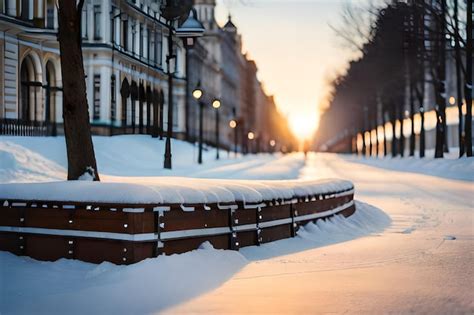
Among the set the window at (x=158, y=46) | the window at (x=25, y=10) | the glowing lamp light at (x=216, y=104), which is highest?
the window at (x=25, y=10)

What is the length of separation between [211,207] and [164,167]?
58.1ft

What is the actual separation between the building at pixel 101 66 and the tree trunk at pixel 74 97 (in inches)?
176

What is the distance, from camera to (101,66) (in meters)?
24.7

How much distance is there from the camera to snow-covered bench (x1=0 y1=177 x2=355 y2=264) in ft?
30.4

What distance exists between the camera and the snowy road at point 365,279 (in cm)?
750

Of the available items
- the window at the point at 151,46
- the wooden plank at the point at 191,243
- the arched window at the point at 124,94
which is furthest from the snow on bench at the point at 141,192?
the window at the point at 151,46

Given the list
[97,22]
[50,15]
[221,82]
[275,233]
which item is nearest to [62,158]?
[50,15]

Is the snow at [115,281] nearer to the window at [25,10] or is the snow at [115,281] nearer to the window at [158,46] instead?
the window at [158,46]

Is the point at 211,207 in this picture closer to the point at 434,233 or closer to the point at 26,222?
the point at 26,222

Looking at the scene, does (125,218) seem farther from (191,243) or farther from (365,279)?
(365,279)

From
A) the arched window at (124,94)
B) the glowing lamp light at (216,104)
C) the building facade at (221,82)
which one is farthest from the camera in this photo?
the building facade at (221,82)

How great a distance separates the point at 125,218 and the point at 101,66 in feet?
52.9

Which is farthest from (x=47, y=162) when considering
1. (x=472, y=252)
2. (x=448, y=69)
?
(x=448, y=69)

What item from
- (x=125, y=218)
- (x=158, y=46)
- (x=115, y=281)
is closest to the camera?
(x=115, y=281)
